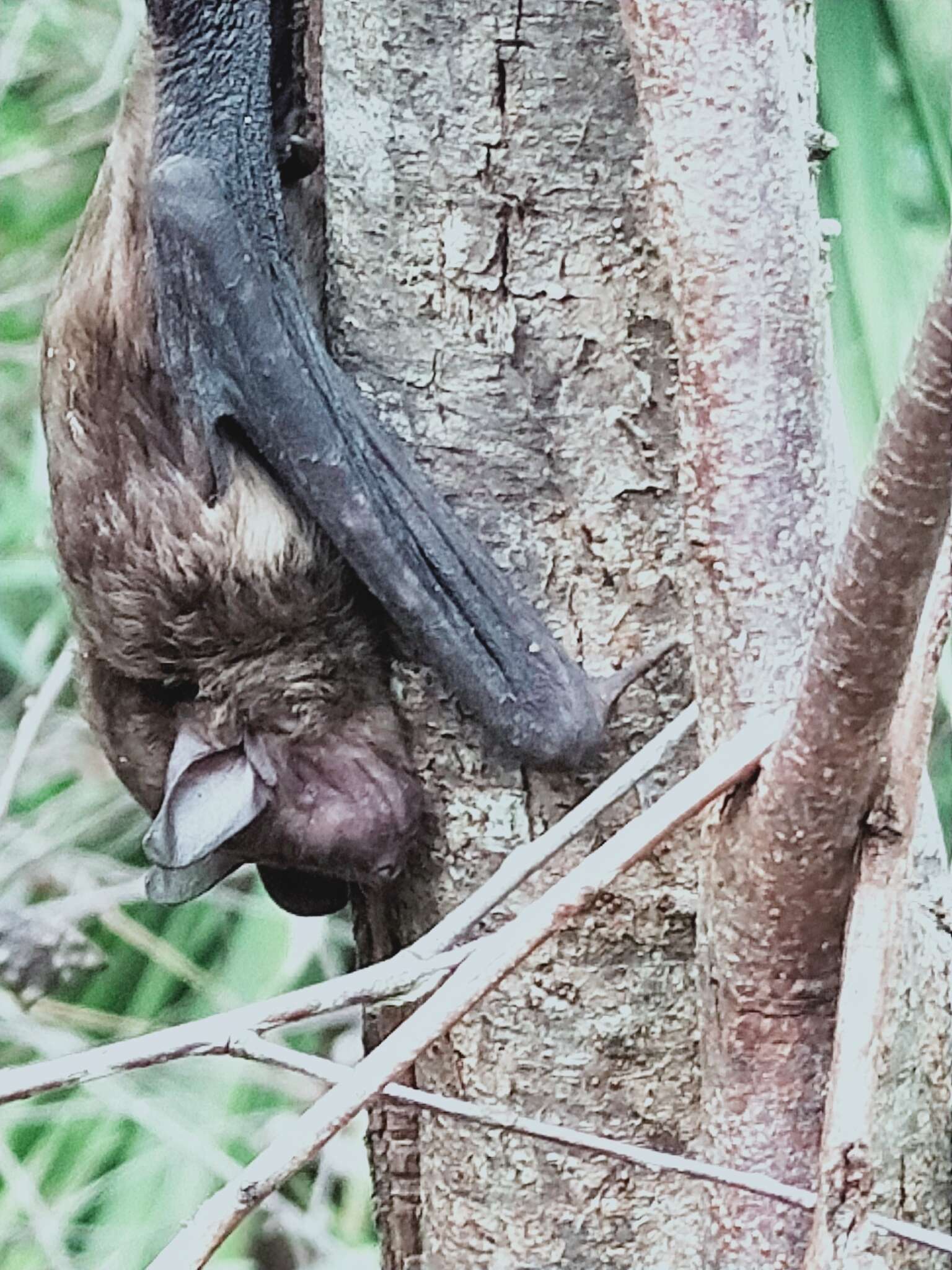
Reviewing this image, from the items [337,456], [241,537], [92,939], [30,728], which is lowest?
[92,939]

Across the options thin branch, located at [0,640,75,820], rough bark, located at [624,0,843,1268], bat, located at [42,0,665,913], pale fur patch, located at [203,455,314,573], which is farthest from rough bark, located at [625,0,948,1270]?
thin branch, located at [0,640,75,820]

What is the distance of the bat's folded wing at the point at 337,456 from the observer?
1251 millimetres

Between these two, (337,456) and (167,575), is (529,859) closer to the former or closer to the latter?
(337,456)

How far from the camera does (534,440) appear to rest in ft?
3.92

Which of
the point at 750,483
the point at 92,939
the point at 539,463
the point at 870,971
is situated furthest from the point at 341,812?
the point at 92,939

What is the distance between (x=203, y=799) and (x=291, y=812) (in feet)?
0.33

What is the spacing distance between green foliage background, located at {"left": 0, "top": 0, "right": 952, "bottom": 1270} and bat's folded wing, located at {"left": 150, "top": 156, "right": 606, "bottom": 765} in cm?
70

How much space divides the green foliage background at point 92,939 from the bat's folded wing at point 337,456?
0.70 metres

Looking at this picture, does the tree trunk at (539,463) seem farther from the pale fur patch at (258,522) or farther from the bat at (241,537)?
the pale fur patch at (258,522)

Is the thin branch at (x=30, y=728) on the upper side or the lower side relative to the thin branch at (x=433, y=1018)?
lower

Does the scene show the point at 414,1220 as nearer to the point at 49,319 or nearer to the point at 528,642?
the point at 528,642

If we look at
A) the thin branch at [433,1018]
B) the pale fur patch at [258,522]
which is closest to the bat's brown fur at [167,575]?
the pale fur patch at [258,522]

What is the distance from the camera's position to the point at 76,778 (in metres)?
2.37

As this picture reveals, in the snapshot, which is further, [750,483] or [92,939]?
[92,939]
